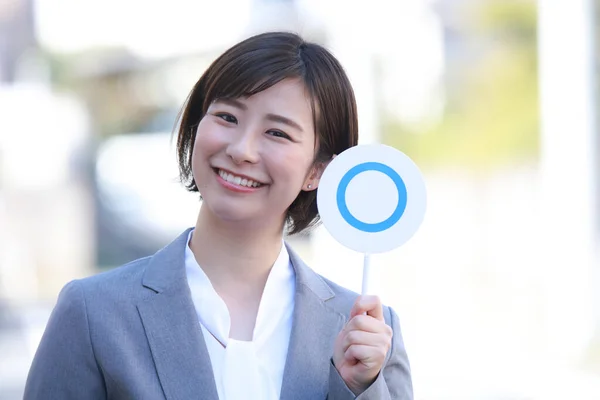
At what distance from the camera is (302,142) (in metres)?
2.19

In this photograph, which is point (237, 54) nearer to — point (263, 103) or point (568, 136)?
point (263, 103)

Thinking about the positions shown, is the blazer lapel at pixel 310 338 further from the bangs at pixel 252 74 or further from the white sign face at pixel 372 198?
the bangs at pixel 252 74

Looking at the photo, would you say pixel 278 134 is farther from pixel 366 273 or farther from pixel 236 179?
pixel 366 273

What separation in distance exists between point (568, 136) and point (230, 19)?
273 inches

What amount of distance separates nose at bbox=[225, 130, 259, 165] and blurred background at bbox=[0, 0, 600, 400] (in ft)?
23.5

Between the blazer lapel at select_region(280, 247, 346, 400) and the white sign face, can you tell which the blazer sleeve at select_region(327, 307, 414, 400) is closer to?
the blazer lapel at select_region(280, 247, 346, 400)

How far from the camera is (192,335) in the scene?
2.09m

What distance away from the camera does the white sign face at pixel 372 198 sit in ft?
7.02

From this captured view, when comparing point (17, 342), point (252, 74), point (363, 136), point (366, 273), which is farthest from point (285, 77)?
point (363, 136)

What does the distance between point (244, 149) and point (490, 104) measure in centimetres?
1284

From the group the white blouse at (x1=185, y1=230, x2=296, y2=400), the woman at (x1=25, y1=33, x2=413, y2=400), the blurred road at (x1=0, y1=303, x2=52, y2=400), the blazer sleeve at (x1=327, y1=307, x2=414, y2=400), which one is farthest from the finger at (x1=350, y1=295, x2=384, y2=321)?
the blurred road at (x1=0, y1=303, x2=52, y2=400)

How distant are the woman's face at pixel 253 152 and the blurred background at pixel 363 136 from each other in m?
7.08

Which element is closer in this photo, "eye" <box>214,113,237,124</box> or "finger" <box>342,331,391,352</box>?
"finger" <box>342,331,391,352</box>

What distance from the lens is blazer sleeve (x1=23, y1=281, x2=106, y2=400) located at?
2035mm
